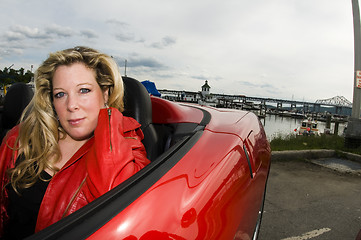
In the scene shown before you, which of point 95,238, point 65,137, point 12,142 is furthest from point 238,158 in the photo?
point 12,142

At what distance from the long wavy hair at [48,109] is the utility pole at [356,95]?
633 cm

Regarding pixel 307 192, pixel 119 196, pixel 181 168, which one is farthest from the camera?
pixel 307 192

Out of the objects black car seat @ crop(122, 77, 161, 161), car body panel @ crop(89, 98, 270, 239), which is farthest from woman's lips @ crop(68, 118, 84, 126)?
car body panel @ crop(89, 98, 270, 239)

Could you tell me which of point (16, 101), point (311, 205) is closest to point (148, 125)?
point (16, 101)

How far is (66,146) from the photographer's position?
148 centimetres

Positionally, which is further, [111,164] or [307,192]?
[307,192]

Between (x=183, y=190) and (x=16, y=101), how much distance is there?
6.60 ft

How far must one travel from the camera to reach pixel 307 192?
3498 mm

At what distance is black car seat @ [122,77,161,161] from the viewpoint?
166 cm

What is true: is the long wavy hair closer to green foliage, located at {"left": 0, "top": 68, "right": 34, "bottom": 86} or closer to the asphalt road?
the asphalt road

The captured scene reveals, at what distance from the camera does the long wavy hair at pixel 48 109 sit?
1360 millimetres

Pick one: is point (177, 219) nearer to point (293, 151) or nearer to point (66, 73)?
point (66, 73)

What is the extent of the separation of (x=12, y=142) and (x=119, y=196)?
0.98m

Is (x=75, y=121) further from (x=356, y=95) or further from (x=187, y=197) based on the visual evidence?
(x=356, y=95)
